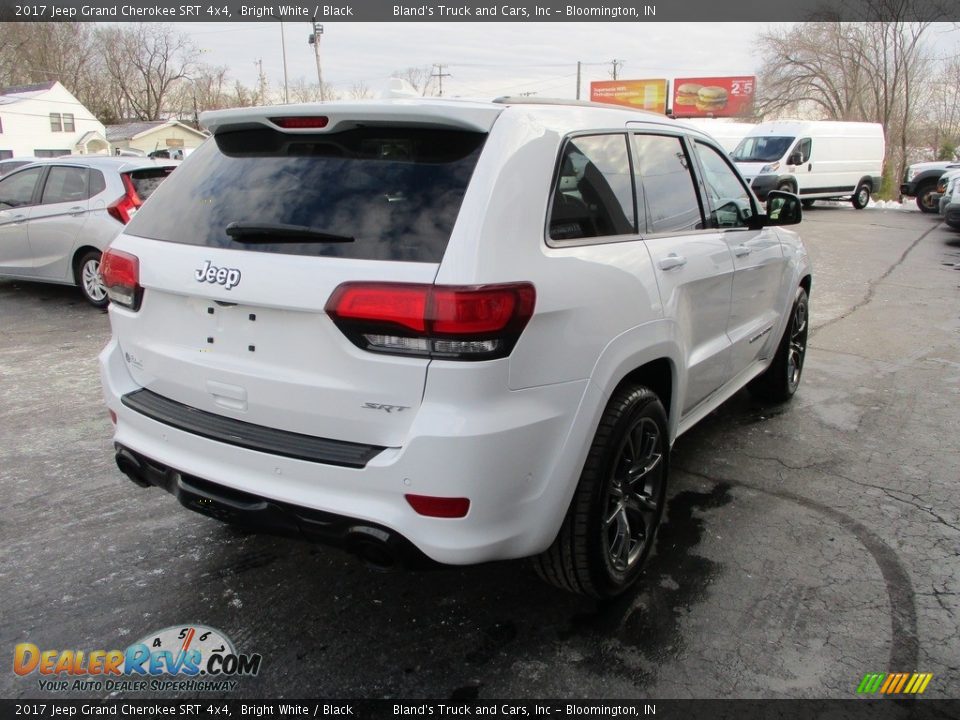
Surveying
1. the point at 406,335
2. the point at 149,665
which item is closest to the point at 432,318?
the point at 406,335

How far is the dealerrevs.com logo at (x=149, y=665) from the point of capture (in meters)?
2.45

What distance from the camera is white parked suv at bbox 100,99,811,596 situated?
2137 mm

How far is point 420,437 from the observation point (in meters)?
2.11

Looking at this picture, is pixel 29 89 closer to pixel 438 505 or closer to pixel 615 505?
pixel 615 505

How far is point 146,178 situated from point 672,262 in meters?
7.36

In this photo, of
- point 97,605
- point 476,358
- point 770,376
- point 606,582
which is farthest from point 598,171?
point 770,376

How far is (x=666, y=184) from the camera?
11.0ft

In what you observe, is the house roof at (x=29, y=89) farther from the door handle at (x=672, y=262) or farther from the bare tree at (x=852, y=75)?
the door handle at (x=672, y=262)

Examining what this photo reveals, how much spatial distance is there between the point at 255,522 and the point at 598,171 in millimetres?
1783

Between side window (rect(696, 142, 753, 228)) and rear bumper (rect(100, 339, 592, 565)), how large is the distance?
6.26 ft

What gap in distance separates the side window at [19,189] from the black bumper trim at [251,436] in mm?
7473

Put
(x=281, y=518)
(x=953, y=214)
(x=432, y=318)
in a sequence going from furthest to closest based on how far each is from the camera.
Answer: (x=953, y=214), (x=281, y=518), (x=432, y=318)

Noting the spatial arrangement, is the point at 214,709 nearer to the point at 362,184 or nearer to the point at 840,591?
the point at 362,184

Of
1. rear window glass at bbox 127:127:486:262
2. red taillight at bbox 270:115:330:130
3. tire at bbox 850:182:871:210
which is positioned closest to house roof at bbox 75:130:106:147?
tire at bbox 850:182:871:210
